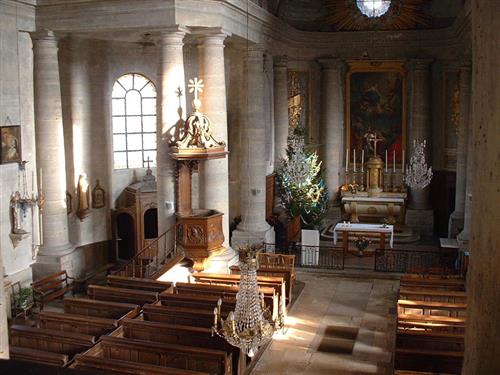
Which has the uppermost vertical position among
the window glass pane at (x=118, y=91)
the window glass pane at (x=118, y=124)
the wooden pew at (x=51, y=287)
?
the window glass pane at (x=118, y=91)

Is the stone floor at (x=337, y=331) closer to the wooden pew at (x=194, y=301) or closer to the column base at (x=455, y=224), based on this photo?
the wooden pew at (x=194, y=301)

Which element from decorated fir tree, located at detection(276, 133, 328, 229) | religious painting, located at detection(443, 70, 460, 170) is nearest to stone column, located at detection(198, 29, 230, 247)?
decorated fir tree, located at detection(276, 133, 328, 229)

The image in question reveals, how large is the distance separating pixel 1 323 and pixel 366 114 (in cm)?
2212

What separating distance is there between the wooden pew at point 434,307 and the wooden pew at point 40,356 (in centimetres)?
607

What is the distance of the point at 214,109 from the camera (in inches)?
655

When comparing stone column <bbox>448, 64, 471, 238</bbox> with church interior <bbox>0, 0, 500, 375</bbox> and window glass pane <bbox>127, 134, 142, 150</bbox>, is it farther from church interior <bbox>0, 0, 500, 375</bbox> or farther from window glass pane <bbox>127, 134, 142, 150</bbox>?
window glass pane <bbox>127, 134, 142, 150</bbox>

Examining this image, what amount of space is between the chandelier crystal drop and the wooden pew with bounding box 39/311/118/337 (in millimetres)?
16999

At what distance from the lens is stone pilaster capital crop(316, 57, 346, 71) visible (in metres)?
24.2

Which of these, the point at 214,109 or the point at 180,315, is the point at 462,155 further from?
the point at 180,315

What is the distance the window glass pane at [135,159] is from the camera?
2084cm

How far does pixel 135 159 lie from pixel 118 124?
1242mm

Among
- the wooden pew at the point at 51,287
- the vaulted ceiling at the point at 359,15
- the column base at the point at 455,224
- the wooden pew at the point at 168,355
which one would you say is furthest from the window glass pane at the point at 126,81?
the wooden pew at the point at 168,355

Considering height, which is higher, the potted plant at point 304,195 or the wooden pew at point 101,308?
the potted plant at point 304,195

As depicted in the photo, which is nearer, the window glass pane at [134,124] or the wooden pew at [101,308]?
the wooden pew at [101,308]
